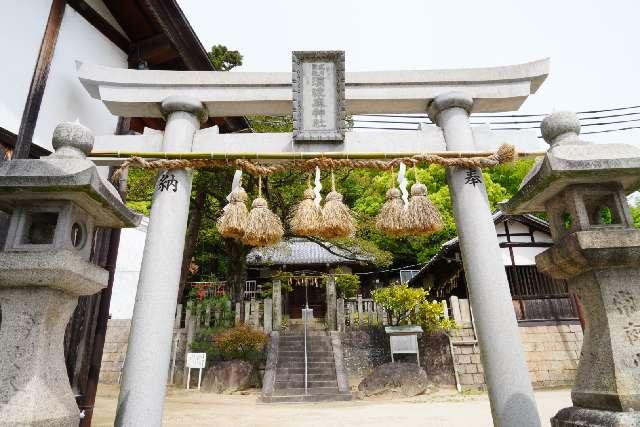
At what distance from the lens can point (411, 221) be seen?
4402mm

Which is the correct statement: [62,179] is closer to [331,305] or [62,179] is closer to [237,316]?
[237,316]

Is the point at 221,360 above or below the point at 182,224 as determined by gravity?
below

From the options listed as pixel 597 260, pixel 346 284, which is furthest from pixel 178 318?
pixel 597 260

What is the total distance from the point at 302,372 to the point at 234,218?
993cm

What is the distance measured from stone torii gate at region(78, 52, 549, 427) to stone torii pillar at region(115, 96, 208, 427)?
0.04ft

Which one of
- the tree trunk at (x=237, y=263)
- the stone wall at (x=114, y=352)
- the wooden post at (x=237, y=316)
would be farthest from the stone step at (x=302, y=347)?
the stone wall at (x=114, y=352)

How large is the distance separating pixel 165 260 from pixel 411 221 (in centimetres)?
271

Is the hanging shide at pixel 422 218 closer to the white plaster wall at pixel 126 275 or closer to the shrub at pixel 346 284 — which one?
the shrub at pixel 346 284

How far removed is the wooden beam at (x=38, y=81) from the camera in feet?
13.6

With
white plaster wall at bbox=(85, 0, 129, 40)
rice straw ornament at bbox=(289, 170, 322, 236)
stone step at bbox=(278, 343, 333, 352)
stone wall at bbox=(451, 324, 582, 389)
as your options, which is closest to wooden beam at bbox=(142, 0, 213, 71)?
white plaster wall at bbox=(85, 0, 129, 40)

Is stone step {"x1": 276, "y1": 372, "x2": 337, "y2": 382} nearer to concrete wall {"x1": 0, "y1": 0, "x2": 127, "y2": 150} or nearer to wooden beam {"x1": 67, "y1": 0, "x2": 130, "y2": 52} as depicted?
concrete wall {"x1": 0, "y1": 0, "x2": 127, "y2": 150}

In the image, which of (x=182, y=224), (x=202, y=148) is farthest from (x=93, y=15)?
(x=182, y=224)

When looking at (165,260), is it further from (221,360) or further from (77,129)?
(221,360)

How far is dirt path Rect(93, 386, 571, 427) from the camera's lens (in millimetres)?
7812
